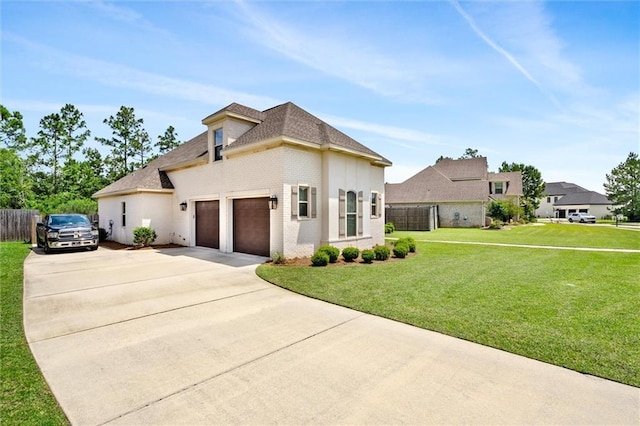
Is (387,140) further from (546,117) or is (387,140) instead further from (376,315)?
(376,315)

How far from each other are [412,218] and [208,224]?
18003mm

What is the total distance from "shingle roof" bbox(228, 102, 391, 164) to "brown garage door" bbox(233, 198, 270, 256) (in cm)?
238

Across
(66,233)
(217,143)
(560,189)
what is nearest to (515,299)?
(217,143)

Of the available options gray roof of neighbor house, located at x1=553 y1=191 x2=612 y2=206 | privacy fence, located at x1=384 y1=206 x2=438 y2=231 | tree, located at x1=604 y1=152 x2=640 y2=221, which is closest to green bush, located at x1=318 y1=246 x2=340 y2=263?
privacy fence, located at x1=384 y1=206 x2=438 y2=231

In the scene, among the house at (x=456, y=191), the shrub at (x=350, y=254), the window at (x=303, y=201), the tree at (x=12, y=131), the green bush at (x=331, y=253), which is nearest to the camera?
the green bush at (x=331, y=253)

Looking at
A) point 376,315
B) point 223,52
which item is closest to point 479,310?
point 376,315

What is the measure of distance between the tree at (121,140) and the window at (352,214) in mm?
33813

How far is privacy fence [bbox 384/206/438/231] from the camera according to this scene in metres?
25.8

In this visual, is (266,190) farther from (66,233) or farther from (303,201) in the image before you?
(66,233)

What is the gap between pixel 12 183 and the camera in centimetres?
2686

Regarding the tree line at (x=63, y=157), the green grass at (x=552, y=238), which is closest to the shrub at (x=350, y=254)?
the green grass at (x=552, y=238)

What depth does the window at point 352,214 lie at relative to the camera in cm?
1277

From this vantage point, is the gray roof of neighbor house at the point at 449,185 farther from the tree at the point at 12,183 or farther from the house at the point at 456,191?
the tree at the point at 12,183

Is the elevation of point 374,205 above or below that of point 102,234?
above
